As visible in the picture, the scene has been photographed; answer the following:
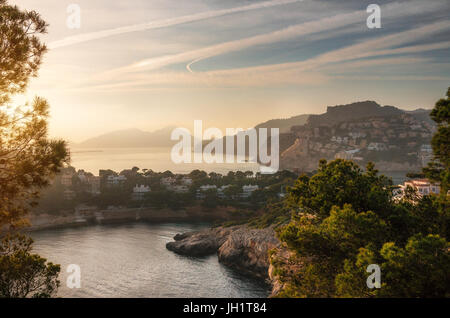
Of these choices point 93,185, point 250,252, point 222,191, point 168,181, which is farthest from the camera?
point 168,181

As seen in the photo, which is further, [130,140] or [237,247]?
[130,140]

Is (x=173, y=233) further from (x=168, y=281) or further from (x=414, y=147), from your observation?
(x=414, y=147)

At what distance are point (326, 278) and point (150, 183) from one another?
4967 centimetres

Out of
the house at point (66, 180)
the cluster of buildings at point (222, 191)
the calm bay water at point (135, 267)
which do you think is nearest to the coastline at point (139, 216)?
the cluster of buildings at point (222, 191)

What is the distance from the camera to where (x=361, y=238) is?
262 inches

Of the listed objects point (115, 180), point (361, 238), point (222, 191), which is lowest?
point (222, 191)

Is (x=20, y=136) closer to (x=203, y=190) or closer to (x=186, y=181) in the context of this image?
(x=203, y=190)

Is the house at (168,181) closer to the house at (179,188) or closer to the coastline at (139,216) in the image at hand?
the house at (179,188)

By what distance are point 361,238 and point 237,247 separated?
19717 millimetres

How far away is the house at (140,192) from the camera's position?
4861 cm

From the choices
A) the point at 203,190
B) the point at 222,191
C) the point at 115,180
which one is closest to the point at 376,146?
the point at 222,191

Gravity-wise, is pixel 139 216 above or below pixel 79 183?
below

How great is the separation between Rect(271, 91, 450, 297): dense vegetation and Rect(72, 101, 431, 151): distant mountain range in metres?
113
